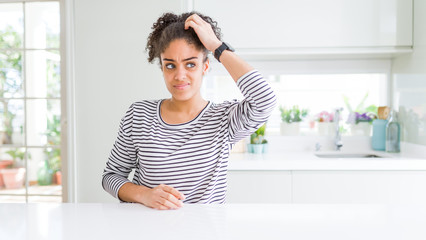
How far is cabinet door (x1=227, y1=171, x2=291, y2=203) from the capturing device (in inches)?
85.8

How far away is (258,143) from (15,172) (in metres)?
1.90

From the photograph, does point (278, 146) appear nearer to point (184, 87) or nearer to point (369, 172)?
point (369, 172)

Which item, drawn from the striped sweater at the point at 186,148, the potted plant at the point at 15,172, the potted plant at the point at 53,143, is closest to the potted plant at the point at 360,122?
the striped sweater at the point at 186,148

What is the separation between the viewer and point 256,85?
104cm

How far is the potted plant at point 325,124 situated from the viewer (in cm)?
284

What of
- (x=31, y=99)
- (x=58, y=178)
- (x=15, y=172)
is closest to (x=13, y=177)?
(x=15, y=172)

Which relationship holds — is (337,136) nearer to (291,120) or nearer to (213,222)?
(291,120)

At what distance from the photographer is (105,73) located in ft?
8.18

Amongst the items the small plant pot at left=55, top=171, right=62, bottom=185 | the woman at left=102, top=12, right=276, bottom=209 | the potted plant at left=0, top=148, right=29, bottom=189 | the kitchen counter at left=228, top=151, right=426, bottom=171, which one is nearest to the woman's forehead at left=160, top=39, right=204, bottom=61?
the woman at left=102, top=12, right=276, bottom=209


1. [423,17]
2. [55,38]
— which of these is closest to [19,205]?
[55,38]

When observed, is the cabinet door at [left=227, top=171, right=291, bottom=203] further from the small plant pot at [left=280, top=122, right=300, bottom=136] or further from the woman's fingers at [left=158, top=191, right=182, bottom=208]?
the woman's fingers at [left=158, top=191, right=182, bottom=208]

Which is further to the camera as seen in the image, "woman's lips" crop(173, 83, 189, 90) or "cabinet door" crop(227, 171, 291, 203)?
"cabinet door" crop(227, 171, 291, 203)

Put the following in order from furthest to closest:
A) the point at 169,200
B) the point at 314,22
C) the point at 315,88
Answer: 1. the point at 315,88
2. the point at 314,22
3. the point at 169,200

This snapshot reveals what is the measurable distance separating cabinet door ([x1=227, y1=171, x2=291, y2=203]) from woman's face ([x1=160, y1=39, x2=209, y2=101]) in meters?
1.15
